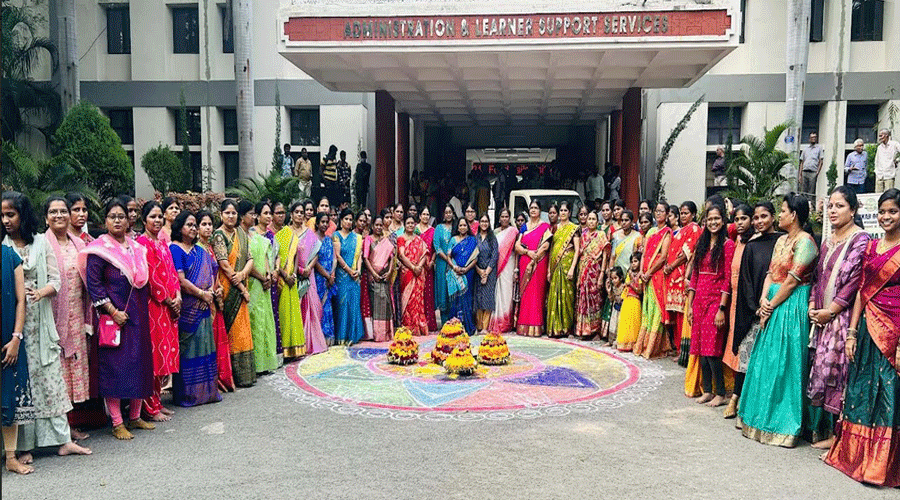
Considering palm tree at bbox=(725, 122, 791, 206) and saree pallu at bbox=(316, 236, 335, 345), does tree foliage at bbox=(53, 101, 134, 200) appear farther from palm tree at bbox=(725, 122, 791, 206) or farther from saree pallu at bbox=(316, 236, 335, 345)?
palm tree at bbox=(725, 122, 791, 206)

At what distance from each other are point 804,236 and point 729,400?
165 centimetres

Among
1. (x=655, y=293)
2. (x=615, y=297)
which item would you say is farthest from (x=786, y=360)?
(x=615, y=297)

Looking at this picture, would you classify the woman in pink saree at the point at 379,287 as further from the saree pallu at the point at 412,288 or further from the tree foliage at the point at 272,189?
the tree foliage at the point at 272,189

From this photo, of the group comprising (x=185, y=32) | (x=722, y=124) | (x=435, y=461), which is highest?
(x=185, y=32)

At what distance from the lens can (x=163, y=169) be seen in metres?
16.2

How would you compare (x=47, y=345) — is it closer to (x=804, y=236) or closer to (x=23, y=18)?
(x=804, y=236)

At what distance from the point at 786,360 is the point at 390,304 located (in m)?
4.74

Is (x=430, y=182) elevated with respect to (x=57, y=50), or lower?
lower

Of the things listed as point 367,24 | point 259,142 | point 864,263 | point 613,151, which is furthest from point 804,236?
point 259,142

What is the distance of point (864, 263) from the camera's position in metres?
4.33

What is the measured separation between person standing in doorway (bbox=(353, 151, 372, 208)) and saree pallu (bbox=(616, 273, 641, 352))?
869cm

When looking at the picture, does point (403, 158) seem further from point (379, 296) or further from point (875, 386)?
point (875, 386)

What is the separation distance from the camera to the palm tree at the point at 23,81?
15.5 m

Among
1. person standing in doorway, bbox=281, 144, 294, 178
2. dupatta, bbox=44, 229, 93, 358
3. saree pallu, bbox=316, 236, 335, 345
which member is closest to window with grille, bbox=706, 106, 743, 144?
person standing in doorway, bbox=281, 144, 294, 178
